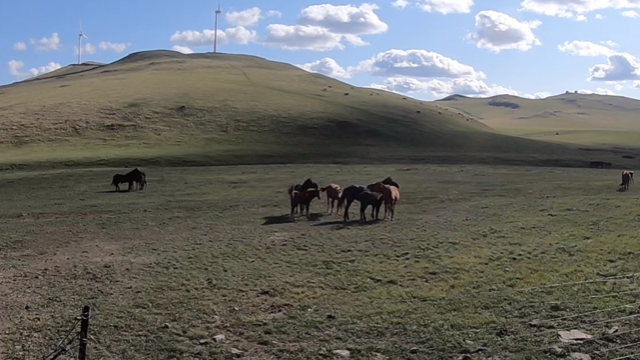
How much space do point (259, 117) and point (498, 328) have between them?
232 ft

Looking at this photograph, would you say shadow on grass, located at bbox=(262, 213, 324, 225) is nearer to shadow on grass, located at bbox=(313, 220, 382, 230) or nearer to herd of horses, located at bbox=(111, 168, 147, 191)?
shadow on grass, located at bbox=(313, 220, 382, 230)

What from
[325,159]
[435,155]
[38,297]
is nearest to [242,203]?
[38,297]

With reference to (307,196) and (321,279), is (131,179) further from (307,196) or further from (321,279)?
(321,279)

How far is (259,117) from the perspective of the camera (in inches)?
3201

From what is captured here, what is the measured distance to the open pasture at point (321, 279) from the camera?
11.9 m

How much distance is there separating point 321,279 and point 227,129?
60602 mm

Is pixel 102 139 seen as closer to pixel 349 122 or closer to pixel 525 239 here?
pixel 349 122

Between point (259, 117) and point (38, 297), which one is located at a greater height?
point (259, 117)

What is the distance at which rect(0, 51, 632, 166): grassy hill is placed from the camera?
62.3 metres

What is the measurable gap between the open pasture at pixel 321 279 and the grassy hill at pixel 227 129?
3199 centimetres

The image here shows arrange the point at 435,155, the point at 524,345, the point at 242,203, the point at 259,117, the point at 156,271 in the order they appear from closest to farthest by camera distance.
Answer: the point at 524,345 < the point at 156,271 < the point at 242,203 < the point at 435,155 < the point at 259,117

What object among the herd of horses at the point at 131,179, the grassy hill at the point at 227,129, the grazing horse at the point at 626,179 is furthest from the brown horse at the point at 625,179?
the herd of horses at the point at 131,179

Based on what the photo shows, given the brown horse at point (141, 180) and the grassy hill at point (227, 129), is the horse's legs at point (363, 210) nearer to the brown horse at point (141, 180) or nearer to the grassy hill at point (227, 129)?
the brown horse at point (141, 180)

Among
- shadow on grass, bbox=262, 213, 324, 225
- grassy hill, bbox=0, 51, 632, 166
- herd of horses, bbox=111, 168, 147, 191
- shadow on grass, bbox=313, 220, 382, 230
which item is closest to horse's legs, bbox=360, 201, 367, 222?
shadow on grass, bbox=313, 220, 382, 230
